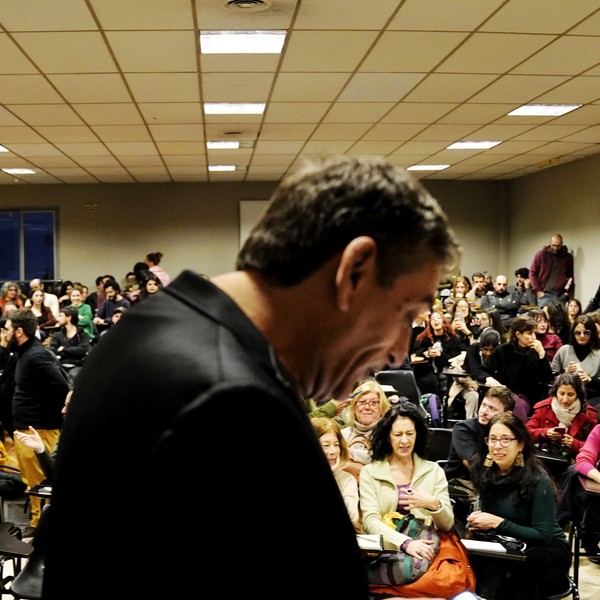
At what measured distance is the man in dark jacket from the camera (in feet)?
16.2

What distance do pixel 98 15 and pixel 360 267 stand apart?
4.15m

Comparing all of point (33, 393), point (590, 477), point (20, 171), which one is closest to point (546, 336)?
point (590, 477)

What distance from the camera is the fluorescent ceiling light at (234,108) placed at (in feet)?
22.5

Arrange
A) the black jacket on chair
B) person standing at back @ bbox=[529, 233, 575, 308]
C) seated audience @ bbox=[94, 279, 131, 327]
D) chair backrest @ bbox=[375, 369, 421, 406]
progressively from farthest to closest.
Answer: person standing at back @ bbox=[529, 233, 575, 308] → seated audience @ bbox=[94, 279, 131, 327] → chair backrest @ bbox=[375, 369, 421, 406] → the black jacket on chair

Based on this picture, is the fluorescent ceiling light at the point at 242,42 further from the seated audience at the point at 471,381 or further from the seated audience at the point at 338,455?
the seated audience at the point at 471,381

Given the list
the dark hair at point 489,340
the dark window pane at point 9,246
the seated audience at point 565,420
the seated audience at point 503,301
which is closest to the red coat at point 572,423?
the seated audience at point 565,420

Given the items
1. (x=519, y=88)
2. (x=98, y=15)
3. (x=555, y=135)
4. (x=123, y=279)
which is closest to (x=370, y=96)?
(x=519, y=88)

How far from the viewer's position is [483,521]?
11.8 feet

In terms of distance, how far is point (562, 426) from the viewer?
496cm

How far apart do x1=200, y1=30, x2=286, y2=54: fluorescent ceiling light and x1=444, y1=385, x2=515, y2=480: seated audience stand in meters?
2.57

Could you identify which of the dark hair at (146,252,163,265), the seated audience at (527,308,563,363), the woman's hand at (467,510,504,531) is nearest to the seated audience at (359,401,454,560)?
the woman's hand at (467,510,504,531)

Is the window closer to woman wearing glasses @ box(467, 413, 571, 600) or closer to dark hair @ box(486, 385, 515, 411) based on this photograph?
dark hair @ box(486, 385, 515, 411)

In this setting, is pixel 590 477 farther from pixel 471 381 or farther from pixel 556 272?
pixel 556 272

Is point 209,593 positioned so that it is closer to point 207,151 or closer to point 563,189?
point 207,151
